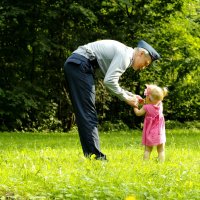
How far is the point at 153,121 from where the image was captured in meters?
7.63

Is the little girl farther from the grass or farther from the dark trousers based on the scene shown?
the dark trousers

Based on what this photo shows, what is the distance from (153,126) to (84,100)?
1479mm

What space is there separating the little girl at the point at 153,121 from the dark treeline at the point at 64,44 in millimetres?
10405

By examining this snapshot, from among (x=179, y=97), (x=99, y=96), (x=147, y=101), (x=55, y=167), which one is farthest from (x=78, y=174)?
(x=179, y=97)

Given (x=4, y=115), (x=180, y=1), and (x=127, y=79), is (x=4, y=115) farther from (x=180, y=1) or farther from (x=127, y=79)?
(x=180, y=1)

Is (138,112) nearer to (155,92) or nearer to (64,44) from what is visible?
(155,92)

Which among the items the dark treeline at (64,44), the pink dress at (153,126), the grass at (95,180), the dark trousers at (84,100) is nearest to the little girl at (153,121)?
the pink dress at (153,126)

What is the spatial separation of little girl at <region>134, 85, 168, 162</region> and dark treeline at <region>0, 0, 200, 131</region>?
1041 centimetres

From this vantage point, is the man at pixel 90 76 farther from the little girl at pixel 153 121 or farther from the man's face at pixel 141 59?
the little girl at pixel 153 121

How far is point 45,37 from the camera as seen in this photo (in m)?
18.6

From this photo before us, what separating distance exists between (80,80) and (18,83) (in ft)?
42.0

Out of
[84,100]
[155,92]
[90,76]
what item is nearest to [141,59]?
[90,76]

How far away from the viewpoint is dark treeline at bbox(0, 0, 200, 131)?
18.6m

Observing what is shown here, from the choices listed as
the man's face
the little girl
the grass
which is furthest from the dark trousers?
the little girl
